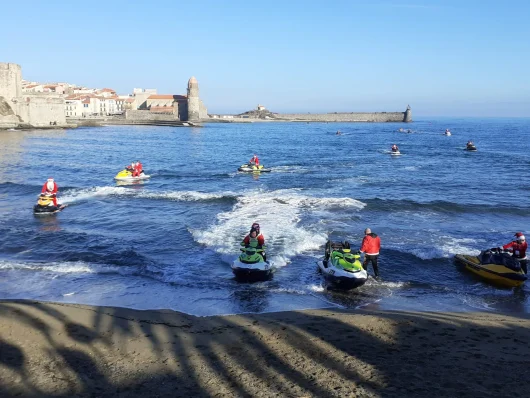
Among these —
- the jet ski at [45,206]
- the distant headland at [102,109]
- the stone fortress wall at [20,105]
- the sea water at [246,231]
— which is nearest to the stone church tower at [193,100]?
the distant headland at [102,109]

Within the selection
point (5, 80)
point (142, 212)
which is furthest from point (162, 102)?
point (142, 212)

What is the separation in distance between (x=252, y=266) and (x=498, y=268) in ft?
21.8

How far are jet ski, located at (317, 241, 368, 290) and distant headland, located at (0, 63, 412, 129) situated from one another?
77.5m

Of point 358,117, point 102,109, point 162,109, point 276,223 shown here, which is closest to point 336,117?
point 358,117

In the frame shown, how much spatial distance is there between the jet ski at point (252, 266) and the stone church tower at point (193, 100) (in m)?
120

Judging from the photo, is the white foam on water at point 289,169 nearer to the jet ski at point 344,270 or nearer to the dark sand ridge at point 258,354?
the jet ski at point 344,270

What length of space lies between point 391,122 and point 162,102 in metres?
77.7

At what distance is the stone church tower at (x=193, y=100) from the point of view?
419 ft

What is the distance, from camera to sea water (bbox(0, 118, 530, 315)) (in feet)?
39.0

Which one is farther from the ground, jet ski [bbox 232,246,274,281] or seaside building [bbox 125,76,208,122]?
seaside building [bbox 125,76,208,122]

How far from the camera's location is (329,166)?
41438 mm

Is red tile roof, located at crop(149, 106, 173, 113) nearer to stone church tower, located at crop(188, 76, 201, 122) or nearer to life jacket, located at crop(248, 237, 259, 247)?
stone church tower, located at crop(188, 76, 201, 122)

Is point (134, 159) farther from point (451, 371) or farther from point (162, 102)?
point (162, 102)

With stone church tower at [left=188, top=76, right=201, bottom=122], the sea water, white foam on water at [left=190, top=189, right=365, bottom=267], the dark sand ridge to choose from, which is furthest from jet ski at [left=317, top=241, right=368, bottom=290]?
stone church tower at [left=188, top=76, right=201, bottom=122]
